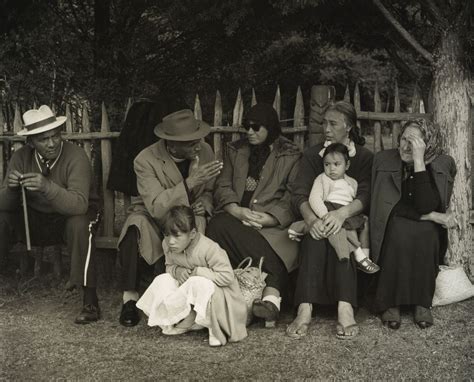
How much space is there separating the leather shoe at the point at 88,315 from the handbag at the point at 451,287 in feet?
8.66

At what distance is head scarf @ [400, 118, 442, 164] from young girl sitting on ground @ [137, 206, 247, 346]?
67.4 inches

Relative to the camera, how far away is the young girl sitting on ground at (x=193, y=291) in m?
5.11

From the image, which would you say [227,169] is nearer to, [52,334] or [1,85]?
[52,334]

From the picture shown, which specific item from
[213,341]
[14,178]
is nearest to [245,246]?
[213,341]

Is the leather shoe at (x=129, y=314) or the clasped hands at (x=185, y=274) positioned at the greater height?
the clasped hands at (x=185, y=274)

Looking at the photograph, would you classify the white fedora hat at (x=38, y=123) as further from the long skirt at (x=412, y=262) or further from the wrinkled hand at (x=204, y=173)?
the long skirt at (x=412, y=262)

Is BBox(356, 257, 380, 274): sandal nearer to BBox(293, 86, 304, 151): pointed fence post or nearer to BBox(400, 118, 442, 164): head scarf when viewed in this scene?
BBox(400, 118, 442, 164): head scarf

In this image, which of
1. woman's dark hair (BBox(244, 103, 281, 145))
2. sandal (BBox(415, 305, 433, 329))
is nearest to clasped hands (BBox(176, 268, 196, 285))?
woman's dark hair (BBox(244, 103, 281, 145))

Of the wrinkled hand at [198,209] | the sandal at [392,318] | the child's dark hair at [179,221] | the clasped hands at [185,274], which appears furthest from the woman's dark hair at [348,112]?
the clasped hands at [185,274]

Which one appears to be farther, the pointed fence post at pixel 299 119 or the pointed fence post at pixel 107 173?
the pointed fence post at pixel 107 173

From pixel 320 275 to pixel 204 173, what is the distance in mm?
1172

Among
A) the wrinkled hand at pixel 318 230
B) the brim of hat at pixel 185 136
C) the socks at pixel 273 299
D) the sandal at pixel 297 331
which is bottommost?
the sandal at pixel 297 331

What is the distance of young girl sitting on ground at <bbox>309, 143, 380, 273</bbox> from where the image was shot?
5.43m

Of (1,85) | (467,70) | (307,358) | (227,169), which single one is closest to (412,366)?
(307,358)
